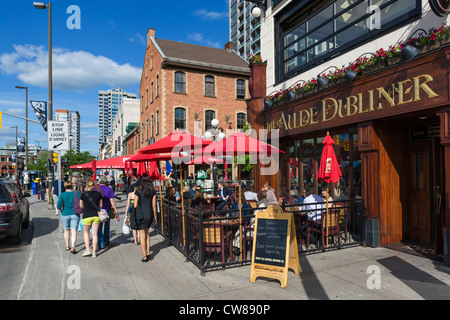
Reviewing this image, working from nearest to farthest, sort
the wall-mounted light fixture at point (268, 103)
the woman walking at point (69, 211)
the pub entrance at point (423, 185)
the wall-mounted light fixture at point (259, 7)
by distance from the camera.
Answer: the pub entrance at point (423, 185) → the woman walking at point (69, 211) → the wall-mounted light fixture at point (268, 103) → the wall-mounted light fixture at point (259, 7)

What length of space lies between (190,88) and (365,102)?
854 inches

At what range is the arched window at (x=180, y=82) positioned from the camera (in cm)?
2690

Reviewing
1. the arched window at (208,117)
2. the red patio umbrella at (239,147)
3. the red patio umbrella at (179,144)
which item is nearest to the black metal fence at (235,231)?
the red patio umbrella at (239,147)

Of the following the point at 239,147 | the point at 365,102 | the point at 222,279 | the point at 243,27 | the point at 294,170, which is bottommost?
the point at 222,279

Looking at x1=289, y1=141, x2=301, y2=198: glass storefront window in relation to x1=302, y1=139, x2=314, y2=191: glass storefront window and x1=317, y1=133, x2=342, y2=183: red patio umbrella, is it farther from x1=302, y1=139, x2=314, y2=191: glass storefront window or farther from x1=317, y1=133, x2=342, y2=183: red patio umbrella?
x1=317, y1=133, x2=342, y2=183: red patio umbrella

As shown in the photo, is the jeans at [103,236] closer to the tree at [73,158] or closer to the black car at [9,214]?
the black car at [9,214]

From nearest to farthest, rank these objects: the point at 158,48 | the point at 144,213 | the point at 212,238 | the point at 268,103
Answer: the point at 212,238 < the point at 144,213 < the point at 268,103 < the point at 158,48

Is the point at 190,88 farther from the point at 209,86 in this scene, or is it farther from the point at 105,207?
the point at 105,207

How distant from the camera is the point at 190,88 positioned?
1071 inches

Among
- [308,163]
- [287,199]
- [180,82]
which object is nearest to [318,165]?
[308,163]

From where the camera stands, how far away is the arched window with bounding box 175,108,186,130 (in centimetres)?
2677

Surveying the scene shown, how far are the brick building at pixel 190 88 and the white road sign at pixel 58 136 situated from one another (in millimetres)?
16137
